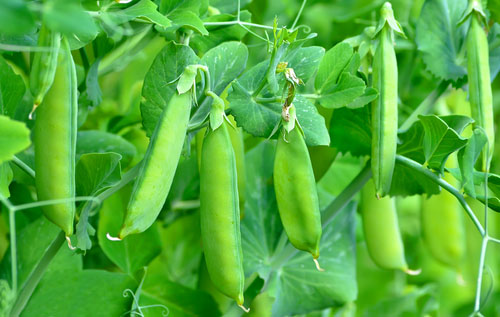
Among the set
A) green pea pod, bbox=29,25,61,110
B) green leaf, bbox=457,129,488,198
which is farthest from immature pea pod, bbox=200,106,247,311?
green leaf, bbox=457,129,488,198

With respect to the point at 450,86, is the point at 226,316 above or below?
below

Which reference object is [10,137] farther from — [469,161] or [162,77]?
[469,161]

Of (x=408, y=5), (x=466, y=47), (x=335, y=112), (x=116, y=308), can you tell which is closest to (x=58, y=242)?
(x=116, y=308)

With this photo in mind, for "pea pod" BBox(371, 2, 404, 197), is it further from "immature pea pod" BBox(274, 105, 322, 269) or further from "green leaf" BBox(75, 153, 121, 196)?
"green leaf" BBox(75, 153, 121, 196)

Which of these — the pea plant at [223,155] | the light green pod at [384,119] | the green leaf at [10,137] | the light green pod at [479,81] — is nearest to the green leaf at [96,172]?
the pea plant at [223,155]

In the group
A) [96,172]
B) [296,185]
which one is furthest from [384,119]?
[96,172]

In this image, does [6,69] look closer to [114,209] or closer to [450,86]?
[114,209]
